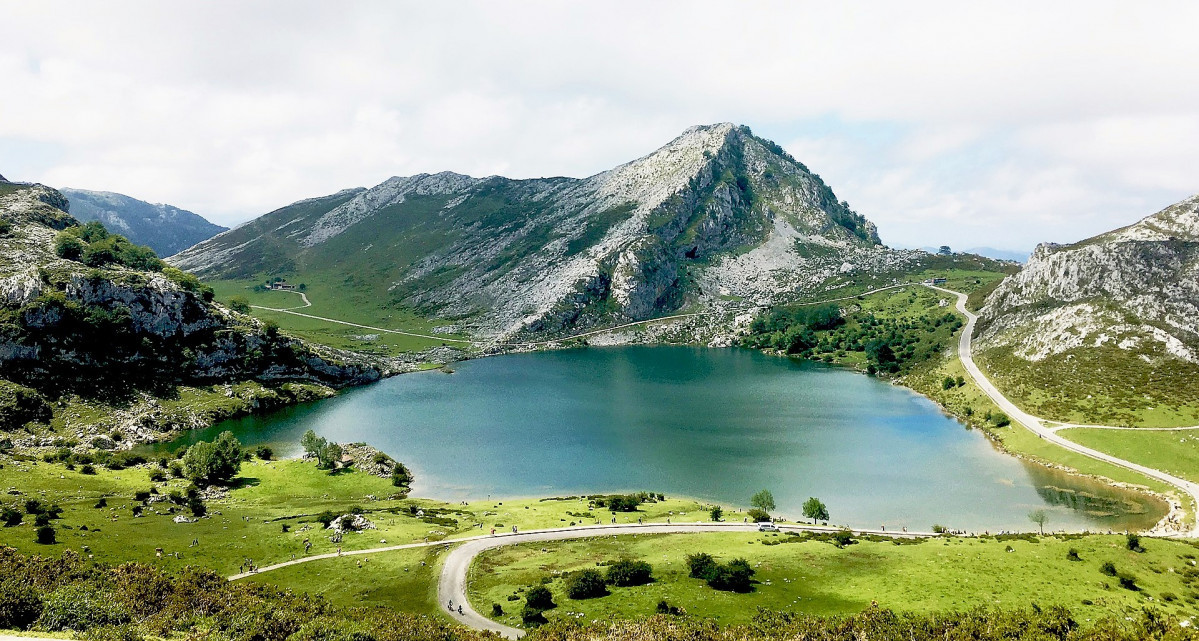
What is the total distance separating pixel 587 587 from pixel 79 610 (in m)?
34.2

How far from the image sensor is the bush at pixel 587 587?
4975 centimetres

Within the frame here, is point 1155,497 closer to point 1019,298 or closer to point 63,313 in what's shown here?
point 1019,298

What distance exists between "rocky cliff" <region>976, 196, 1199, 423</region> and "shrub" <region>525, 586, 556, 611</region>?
369 feet

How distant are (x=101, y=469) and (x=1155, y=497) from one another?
15111cm

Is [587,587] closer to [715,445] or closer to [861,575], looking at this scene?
[861,575]

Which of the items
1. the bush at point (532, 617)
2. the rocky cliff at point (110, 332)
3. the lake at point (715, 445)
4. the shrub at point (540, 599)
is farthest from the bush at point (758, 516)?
the rocky cliff at point (110, 332)

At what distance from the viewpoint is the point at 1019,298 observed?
164 metres

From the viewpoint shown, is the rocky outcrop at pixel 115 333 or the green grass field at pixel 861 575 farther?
the rocky outcrop at pixel 115 333

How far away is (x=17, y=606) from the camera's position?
37000mm

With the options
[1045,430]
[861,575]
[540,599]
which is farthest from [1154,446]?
[540,599]

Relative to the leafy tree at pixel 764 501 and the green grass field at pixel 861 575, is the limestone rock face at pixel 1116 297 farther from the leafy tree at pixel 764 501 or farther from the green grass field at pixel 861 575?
the leafy tree at pixel 764 501

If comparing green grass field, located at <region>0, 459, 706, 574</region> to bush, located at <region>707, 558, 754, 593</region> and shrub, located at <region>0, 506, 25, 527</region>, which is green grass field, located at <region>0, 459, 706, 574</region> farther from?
bush, located at <region>707, 558, 754, 593</region>

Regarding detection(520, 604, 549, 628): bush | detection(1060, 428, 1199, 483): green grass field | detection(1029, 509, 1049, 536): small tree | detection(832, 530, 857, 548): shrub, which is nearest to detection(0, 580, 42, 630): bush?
detection(520, 604, 549, 628): bush

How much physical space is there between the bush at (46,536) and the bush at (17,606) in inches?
875
